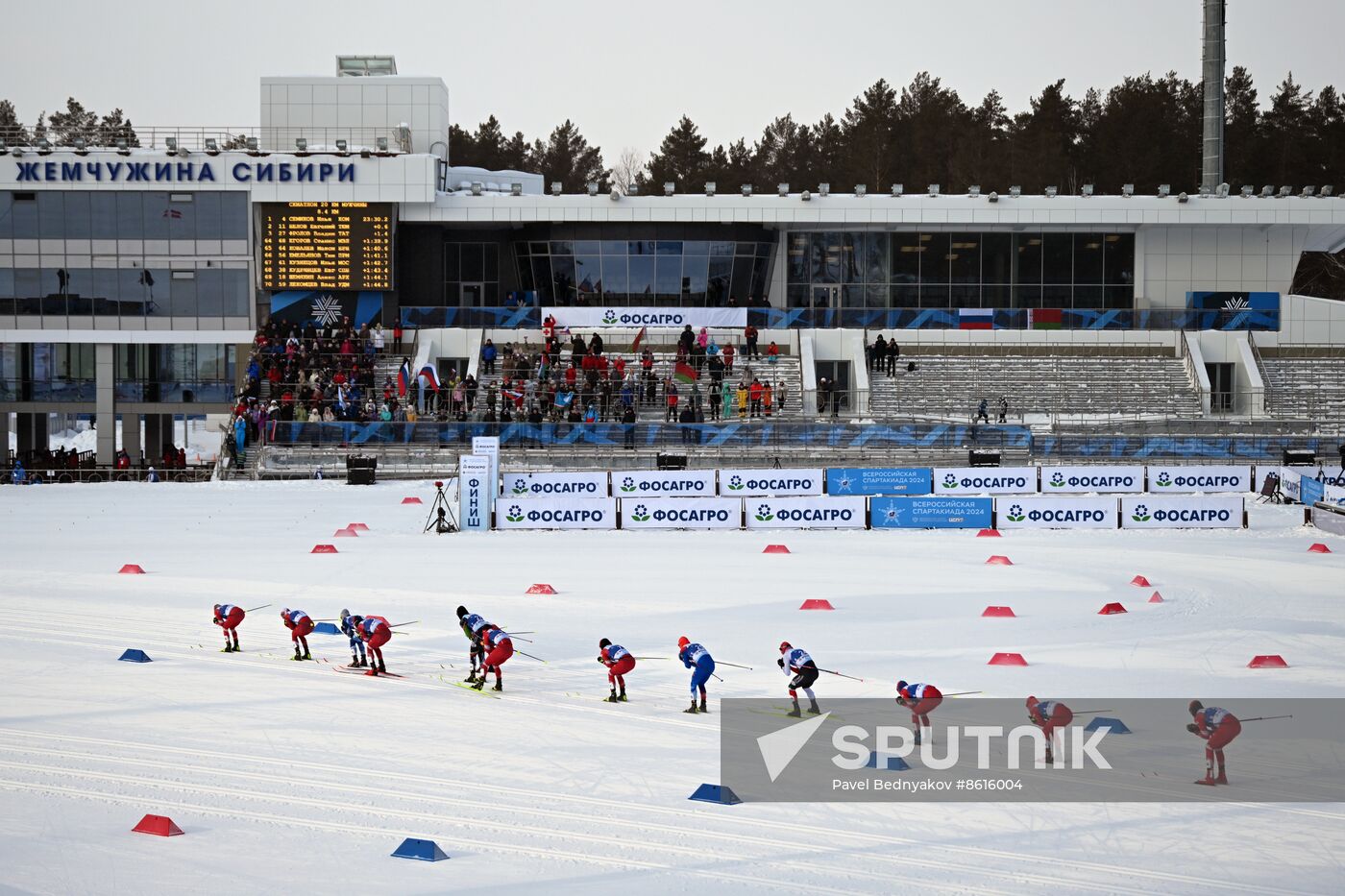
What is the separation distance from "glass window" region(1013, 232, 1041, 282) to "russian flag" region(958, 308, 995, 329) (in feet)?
14.1

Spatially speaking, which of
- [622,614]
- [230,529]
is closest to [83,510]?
[230,529]

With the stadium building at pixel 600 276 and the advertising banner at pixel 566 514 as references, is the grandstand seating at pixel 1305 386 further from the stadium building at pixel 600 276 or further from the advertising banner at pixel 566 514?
the advertising banner at pixel 566 514

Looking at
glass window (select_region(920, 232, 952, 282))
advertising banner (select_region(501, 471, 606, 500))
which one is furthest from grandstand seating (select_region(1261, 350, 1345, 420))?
advertising banner (select_region(501, 471, 606, 500))

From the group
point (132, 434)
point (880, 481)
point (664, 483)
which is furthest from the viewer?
point (132, 434)

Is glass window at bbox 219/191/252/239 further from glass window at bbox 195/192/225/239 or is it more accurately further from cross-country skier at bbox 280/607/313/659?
cross-country skier at bbox 280/607/313/659

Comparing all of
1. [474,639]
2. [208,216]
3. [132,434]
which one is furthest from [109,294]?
[474,639]

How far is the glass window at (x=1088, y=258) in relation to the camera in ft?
169

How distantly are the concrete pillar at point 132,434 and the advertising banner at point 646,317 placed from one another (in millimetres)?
14451

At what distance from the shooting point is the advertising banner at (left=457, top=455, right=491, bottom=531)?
28.3 meters

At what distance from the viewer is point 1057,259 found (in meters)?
51.7

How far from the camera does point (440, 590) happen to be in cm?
2047

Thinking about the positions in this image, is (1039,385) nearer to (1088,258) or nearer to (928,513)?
(1088,258)

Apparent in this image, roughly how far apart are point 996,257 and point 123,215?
3037 centimetres

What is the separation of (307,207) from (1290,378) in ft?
107
